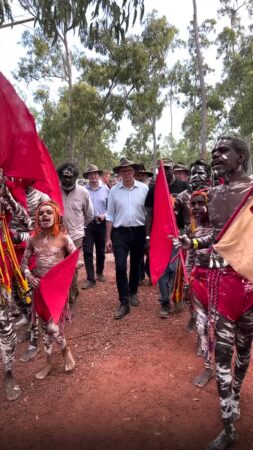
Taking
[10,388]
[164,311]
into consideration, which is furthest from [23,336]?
[164,311]

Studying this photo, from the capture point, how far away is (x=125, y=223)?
5.60 metres

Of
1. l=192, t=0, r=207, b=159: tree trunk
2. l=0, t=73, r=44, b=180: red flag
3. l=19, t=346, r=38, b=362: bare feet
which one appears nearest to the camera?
l=0, t=73, r=44, b=180: red flag

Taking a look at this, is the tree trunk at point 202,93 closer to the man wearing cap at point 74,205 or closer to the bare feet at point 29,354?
the man wearing cap at point 74,205

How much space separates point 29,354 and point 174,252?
239 cm

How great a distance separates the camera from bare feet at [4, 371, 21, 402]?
3.57 meters

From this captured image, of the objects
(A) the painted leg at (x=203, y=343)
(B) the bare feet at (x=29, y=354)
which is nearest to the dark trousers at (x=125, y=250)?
(B) the bare feet at (x=29, y=354)

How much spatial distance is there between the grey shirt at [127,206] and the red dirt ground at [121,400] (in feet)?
4.95

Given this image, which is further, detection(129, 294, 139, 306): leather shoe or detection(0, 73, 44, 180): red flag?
detection(129, 294, 139, 306): leather shoe

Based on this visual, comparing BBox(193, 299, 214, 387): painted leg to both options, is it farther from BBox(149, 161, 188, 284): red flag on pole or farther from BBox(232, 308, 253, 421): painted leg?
BBox(232, 308, 253, 421): painted leg

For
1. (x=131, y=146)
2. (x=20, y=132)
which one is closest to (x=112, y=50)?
(x=20, y=132)

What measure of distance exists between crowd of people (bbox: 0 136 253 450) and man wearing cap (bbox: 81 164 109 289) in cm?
2

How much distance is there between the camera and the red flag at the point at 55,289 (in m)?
3.75

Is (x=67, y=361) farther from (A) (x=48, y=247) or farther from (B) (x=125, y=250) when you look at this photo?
(B) (x=125, y=250)

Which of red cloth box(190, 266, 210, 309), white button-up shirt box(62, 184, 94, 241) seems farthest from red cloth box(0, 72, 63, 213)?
white button-up shirt box(62, 184, 94, 241)
